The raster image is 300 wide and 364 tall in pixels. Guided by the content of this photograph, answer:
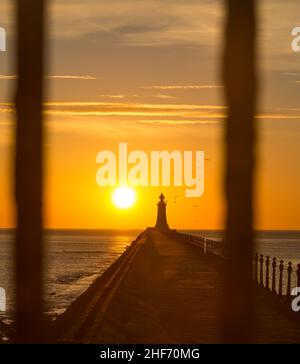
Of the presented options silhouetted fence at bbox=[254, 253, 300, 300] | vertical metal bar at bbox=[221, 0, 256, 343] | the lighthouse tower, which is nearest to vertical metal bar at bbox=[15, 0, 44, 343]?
vertical metal bar at bbox=[221, 0, 256, 343]

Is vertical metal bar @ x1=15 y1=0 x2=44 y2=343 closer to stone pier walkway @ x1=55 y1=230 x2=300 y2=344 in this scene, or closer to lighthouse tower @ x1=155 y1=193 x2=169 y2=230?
stone pier walkway @ x1=55 y1=230 x2=300 y2=344

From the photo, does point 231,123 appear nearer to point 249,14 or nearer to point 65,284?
point 249,14

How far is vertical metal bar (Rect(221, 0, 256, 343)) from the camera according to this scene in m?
3.00

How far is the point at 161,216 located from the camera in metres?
125

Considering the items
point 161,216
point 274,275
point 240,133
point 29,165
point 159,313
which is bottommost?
point 161,216

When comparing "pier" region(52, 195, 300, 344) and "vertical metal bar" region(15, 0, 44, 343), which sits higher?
"vertical metal bar" region(15, 0, 44, 343)

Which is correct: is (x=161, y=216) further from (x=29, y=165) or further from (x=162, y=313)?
(x=29, y=165)

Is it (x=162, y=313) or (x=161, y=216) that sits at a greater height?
(x=162, y=313)

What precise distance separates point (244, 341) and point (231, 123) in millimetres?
871

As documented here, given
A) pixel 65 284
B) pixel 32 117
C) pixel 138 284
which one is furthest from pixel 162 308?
pixel 65 284

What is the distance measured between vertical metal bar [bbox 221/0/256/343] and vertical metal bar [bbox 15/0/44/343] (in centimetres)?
74

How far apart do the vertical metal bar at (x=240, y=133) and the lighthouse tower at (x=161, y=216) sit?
118 meters

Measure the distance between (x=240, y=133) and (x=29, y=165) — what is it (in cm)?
83

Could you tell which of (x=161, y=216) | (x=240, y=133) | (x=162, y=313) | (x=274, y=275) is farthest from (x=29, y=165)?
(x=161, y=216)
